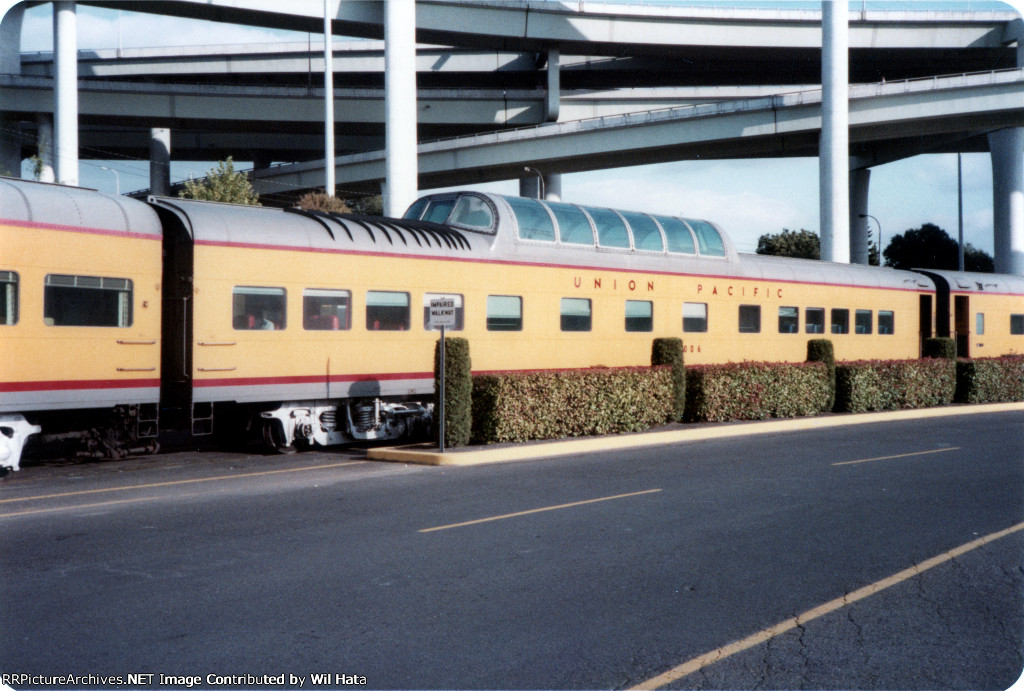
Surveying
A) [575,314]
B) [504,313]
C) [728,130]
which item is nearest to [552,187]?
[728,130]

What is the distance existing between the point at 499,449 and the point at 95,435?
234 inches

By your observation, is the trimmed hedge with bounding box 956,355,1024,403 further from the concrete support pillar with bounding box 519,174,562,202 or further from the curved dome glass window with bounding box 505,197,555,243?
the concrete support pillar with bounding box 519,174,562,202

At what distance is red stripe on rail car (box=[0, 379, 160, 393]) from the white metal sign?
4134 mm

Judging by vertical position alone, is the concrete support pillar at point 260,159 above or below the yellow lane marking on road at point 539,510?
above

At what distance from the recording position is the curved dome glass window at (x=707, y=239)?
21641 millimetres

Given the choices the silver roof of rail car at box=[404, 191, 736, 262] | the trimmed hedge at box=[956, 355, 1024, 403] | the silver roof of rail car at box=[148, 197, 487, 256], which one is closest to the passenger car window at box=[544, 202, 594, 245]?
the silver roof of rail car at box=[404, 191, 736, 262]

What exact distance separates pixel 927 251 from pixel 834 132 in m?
49.4

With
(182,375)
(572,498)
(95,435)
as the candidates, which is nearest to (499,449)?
(572,498)

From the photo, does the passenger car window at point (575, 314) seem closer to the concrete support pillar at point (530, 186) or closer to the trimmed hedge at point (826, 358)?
the trimmed hedge at point (826, 358)

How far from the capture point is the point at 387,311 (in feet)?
51.3

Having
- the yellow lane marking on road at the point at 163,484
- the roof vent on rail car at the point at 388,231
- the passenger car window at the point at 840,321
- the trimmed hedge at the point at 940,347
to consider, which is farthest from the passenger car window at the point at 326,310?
the trimmed hedge at the point at 940,347

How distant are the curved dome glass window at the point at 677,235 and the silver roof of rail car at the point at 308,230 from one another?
561 centimetres

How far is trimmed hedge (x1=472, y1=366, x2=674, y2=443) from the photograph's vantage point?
51.0 ft

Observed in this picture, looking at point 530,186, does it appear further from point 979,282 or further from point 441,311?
point 441,311
